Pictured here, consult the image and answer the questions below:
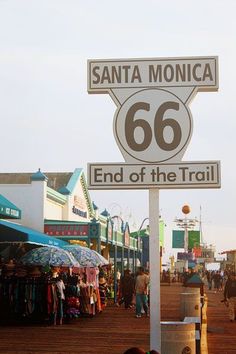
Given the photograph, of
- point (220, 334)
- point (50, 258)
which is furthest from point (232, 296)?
point (50, 258)

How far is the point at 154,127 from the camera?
22.0ft

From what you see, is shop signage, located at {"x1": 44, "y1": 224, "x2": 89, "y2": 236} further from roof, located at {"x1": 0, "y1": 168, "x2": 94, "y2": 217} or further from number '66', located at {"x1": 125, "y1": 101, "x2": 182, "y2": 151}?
number '66', located at {"x1": 125, "y1": 101, "x2": 182, "y2": 151}

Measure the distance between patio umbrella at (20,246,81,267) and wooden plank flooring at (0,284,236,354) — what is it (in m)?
1.71

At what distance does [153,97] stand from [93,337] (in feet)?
34.3

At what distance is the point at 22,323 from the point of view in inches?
752

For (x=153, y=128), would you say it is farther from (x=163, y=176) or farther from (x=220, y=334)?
(x=220, y=334)

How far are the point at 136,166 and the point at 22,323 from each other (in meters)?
13.3

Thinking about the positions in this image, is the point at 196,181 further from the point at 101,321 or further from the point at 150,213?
the point at 101,321

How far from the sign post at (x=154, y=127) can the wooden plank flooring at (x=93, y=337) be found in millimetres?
7385

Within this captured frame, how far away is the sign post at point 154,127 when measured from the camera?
6734 millimetres

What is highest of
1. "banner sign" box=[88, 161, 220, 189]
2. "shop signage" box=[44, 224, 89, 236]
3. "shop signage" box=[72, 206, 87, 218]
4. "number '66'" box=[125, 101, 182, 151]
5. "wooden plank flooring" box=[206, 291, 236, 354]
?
"shop signage" box=[72, 206, 87, 218]

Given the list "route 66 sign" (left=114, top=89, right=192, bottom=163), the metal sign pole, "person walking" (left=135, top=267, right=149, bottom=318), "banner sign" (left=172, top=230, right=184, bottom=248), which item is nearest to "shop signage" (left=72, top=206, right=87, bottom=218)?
"person walking" (left=135, top=267, right=149, bottom=318)

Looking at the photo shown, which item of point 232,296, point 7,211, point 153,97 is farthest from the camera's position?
point 232,296

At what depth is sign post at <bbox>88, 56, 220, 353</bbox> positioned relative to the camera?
265 inches
